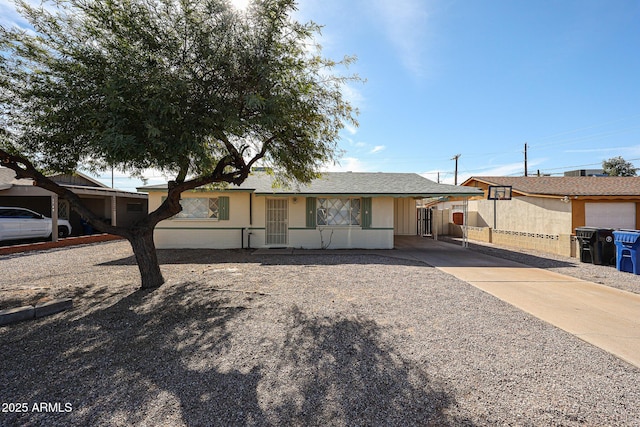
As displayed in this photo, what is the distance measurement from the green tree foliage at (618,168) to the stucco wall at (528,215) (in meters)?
30.2

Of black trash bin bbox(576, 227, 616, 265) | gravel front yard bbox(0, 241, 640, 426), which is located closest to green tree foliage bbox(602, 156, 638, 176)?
black trash bin bbox(576, 227, 616, 265)

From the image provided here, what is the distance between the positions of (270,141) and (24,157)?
16.9 ft

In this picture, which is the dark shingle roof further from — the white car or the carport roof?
the white car

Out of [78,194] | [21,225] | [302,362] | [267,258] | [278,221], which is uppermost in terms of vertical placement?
[78,194]

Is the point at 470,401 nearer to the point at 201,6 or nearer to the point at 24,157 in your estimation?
the point at 201,6

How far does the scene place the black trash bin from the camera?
9078 mm

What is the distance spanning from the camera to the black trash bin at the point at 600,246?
908 centimetres

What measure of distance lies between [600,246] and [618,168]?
38050 millimetres

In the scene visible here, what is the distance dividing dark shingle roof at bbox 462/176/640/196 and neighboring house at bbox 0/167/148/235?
69.7ft

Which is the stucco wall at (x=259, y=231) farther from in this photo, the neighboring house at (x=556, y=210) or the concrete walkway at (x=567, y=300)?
the neighboring house at (x=556, y=210)

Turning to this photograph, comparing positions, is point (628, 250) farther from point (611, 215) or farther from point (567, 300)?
point (611, 215)

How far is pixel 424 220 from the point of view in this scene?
1892 centimetres

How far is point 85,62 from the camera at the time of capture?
489cm

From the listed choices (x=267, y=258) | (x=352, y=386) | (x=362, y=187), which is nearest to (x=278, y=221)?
(x=267, y=258)
